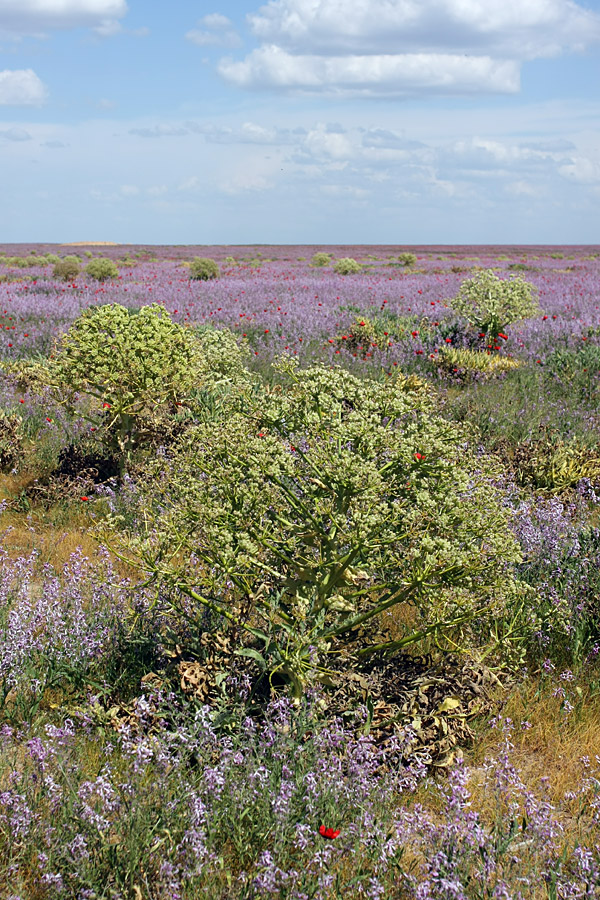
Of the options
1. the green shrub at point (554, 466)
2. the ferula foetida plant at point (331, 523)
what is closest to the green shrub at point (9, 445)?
the ferula foetida plant at point (331, 523)

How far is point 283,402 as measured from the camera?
11.3ft

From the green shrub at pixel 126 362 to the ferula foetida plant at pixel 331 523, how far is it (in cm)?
288

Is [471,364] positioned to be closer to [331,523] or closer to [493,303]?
[493,303]

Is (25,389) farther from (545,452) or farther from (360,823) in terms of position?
(360,823)

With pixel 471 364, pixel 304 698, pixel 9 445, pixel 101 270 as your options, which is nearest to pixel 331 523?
pixel 304 698

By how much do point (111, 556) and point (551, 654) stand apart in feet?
9.76

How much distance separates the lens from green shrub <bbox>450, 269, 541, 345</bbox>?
38.7 feet

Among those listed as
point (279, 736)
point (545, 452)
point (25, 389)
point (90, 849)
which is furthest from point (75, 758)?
point (25, 389)

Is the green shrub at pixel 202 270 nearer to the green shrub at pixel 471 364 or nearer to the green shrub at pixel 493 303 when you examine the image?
the green shrub at pixel 493 303

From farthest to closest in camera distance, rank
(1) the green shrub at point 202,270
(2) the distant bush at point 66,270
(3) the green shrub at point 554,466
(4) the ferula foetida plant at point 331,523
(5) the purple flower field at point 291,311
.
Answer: (1) the green shrub at point 202,270 < (2) the distant bush at point 66,270 < (5) the purple flower field at point 291,311 < (3) the green shrub at point 554,466 < (4) the ferula foetida plant at point 331,523

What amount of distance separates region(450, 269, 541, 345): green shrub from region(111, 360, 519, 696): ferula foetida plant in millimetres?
8856

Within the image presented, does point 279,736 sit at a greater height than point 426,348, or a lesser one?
lesser

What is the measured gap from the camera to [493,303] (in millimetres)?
11672

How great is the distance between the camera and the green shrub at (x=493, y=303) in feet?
38.7
